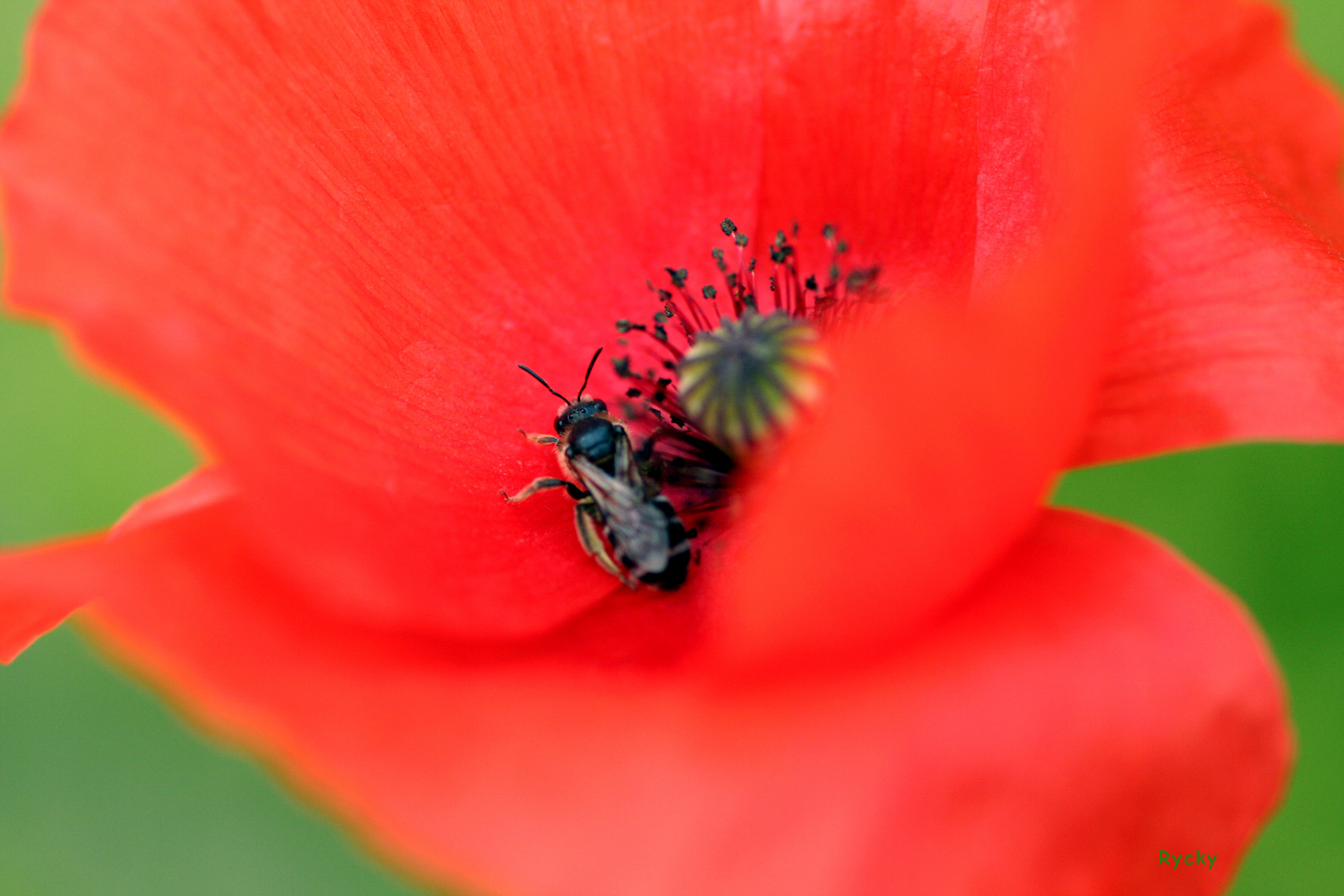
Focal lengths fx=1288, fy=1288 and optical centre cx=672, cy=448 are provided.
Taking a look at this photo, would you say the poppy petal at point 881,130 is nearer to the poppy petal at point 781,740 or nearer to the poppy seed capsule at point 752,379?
Result: the poppy seed capsule at point 752,379

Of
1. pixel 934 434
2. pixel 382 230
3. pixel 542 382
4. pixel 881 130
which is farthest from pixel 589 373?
Result: pixel 934 434

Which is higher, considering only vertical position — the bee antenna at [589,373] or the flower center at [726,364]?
the bee antenna at [589,373]

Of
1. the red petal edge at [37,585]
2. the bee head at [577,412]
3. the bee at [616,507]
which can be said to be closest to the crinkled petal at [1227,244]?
the bee at [616,507]

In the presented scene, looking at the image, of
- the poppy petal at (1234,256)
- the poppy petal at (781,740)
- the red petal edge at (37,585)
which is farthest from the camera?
the poppy petal at (1234,256)

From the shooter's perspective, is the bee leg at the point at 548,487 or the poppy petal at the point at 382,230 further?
the bee leg at the point at 548,487

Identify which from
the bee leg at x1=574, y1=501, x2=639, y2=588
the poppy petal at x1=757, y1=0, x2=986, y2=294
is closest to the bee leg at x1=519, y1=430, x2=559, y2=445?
the bee leg at x1=574, y1=501, x2=639, y2=588

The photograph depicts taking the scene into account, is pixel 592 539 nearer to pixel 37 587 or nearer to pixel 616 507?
pixel 616 507

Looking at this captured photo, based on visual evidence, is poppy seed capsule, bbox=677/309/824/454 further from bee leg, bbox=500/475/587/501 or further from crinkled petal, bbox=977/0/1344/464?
crinkled petal, bbox=977/0/1344/464
